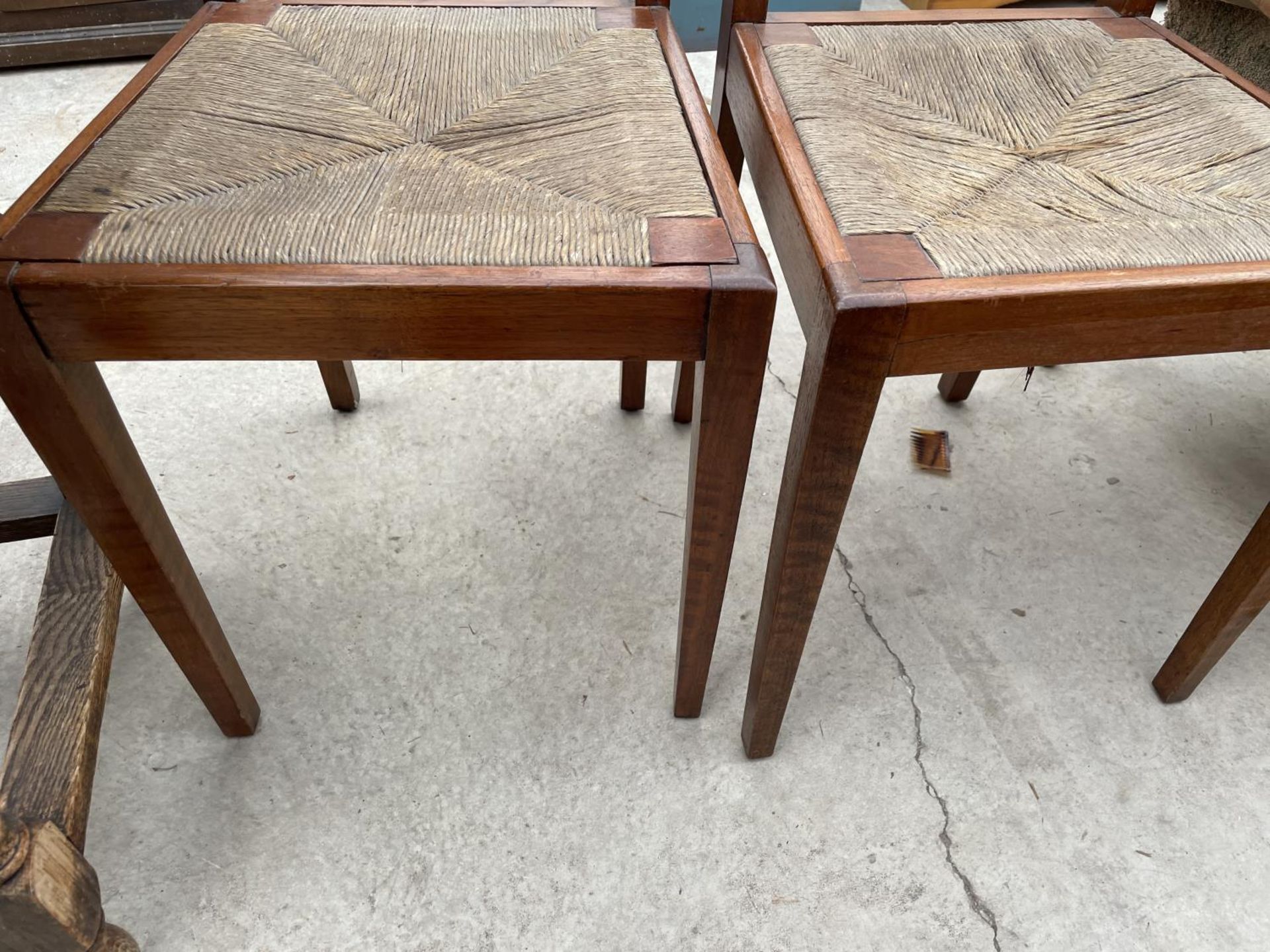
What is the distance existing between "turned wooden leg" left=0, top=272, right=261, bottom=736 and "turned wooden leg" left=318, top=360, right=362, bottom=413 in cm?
48

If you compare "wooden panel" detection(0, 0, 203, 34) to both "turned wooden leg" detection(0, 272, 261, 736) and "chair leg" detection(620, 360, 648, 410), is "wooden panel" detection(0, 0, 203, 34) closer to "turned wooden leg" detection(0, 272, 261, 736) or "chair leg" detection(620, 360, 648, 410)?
"chair leg" detection(620, 360, 648, 410)

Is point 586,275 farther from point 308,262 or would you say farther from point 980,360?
point 980,360

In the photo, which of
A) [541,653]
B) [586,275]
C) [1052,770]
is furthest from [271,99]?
[1052,770]

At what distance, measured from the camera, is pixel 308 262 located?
0.64 metres

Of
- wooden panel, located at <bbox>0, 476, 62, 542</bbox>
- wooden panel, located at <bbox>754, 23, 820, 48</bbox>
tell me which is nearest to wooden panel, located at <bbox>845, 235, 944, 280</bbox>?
wooden panel, located at <bbox>754, 23, 820, 48</bbox>

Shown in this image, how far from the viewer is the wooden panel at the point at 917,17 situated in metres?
1.00

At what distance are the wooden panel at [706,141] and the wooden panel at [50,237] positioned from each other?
0.45 meters

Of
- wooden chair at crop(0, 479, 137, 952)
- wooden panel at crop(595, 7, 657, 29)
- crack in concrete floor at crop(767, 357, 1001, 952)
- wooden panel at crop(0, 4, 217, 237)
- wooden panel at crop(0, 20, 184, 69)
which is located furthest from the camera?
wooden panel at crop(0, 20, 184, 69)

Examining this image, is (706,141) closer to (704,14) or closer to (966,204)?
(966,204)

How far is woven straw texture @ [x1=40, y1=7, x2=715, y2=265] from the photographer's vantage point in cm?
Answer: 66

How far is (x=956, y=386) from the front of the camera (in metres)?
1.37

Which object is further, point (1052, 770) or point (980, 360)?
point (1052, 770)

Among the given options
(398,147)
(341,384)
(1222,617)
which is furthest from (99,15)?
(1222,617)

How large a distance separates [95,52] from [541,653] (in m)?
2.03
